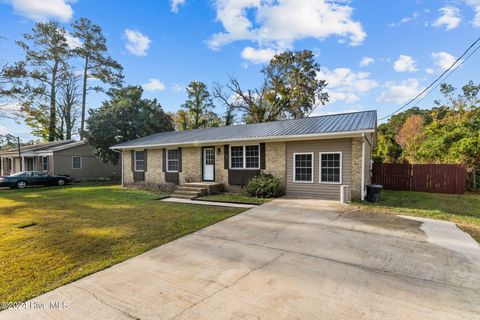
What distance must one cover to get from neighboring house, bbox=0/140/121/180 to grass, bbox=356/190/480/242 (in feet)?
74.4

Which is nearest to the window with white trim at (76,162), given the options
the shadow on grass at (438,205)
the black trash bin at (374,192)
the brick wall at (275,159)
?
the brick wall at (275,159)

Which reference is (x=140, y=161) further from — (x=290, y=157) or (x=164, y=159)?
(x=290, y=157)

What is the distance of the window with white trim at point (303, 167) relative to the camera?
1020 centimetres

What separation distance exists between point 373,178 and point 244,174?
810 cm

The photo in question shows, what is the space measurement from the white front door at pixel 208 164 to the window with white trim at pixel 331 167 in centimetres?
556

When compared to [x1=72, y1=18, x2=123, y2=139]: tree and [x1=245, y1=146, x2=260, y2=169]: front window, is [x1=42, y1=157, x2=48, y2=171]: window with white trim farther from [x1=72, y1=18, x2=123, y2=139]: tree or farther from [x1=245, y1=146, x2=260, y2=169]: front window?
[x1=245, y1=146, x2=260, y2=169]: front window

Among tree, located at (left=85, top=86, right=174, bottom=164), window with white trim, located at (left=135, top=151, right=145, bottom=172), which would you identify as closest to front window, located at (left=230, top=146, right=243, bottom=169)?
window with white trim, located at (left=135, top=151, right=145, bottom=172)

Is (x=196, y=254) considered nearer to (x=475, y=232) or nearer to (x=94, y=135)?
(x=475, y=232)

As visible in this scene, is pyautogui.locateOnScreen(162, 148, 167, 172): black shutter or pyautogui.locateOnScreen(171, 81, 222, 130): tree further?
pyautogui.locateOnScreen(171, 81, 222, 130): tree

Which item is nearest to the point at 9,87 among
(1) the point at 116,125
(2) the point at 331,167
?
(1) the point at 116,125

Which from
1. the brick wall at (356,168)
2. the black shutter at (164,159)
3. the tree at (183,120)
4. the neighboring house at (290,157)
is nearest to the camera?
the brick wall at (356,168)

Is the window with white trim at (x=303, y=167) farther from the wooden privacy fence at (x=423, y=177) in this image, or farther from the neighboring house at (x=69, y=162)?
the neighboring house at (x=69, y=162)

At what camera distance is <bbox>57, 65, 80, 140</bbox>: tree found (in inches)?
1113

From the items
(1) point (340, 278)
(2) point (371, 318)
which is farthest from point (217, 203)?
(2) point (371, 318)
